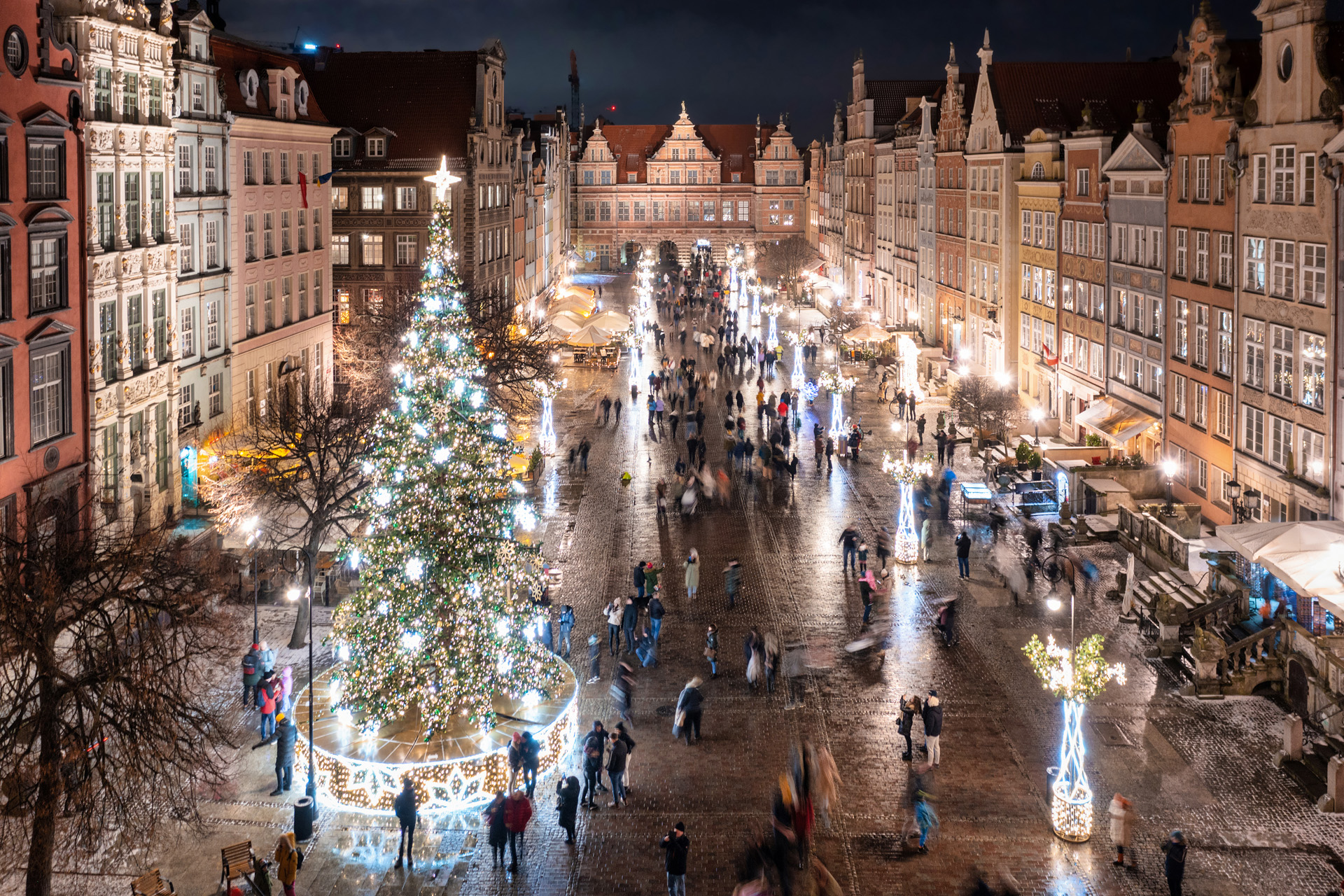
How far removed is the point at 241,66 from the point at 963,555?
29.1 meters

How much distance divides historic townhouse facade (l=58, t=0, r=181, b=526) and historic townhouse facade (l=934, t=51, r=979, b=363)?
3829 centimetres

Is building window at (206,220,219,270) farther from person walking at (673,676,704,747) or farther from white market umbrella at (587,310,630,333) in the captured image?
white market umbrella at (587,310,630,333)

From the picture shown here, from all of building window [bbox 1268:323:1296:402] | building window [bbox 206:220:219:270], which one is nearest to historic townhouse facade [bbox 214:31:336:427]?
building window [bbox 206:220:219:270]

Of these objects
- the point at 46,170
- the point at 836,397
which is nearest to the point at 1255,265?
the point at 836,397

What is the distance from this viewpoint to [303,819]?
61.1ft

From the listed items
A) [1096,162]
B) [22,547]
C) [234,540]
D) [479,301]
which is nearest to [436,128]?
[479,301]

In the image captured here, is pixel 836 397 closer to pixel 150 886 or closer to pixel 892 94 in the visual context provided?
pixel 150 886

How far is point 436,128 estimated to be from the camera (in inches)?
2452

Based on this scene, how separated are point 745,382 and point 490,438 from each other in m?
45.1

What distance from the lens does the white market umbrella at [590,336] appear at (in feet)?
212

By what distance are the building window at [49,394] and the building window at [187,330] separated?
7530 millimetres

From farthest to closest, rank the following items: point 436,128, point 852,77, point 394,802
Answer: point 852,77
point 436,128
point 394,802

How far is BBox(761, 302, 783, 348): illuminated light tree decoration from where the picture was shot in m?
78.8

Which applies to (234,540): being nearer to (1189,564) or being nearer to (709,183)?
(1189,564)
